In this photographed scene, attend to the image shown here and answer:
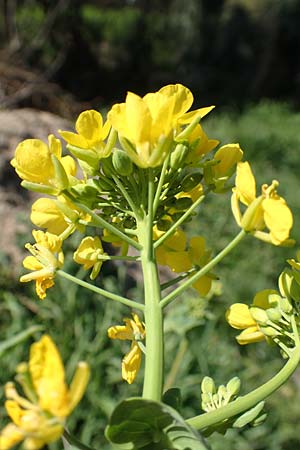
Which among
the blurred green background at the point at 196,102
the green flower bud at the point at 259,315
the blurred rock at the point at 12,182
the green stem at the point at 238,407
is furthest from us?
the blurred rock at the point at 12,182

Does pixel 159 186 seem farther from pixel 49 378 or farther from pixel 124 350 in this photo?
pixel 124 350

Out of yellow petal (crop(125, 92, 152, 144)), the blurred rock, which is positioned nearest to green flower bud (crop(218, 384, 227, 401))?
yellow petal (crop(125, 92, 152, 144))

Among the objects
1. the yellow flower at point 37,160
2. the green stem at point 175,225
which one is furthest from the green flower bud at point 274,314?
the yellow flower at point 37,160

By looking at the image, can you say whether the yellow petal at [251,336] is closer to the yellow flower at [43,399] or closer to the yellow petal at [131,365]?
the yellow petal at [131,365]

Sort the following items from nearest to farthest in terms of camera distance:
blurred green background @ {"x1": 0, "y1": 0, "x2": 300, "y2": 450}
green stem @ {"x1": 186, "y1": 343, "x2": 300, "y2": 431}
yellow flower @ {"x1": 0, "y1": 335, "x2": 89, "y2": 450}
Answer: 1. yellow flower @ {"x1": 0, "y1": 335, "x2": 89, "y2": 450}
2. green stem @ {"x1": 186, "y1": 343, "x2": 300, "y2": 431}
3. blurred green background @ {"x1": 0, "y1": 0, "x2": 300, "y2": 450}

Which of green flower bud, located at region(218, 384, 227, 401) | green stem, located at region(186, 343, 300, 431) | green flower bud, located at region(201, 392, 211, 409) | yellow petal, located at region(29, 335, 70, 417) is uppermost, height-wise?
yellow petal, located at region(29, 335, 70, 417)

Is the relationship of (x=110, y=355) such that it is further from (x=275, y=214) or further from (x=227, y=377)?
(x=275, y=214)

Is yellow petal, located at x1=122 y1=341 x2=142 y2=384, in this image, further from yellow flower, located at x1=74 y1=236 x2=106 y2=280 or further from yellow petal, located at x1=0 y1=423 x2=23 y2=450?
yellow petal, located at x1=0 y1=423 x2=23 y2=450
